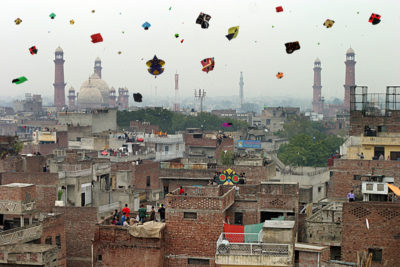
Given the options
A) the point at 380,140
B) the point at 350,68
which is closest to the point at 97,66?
the point at 350,68

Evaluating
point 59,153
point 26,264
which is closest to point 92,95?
point 59,153

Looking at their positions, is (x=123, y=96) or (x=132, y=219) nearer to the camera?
(x=132, y=219)

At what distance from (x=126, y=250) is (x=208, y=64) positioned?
19.6 metres

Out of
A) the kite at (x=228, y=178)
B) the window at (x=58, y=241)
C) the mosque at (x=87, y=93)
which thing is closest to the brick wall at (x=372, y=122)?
the kite at (x=228, y=178)

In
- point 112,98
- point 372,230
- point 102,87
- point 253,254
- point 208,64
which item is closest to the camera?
point 253,254

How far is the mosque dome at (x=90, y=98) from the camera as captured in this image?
14662cm

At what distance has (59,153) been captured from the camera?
1822 inches

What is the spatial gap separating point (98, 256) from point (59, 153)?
92.0 ft

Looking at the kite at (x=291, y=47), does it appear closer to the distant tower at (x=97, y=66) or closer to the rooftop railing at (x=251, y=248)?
the rooftop railing at (x=251, y=248)

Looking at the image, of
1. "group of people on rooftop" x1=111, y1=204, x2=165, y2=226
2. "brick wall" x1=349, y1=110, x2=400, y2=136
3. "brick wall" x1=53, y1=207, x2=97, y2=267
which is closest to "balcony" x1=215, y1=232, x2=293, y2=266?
"group of people on rooftop" x1=111, y1=204, x2=165, y2=226

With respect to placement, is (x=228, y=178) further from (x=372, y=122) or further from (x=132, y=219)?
(x=132, y=219)

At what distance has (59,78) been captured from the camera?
172875mm

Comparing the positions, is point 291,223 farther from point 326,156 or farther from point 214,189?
point 326,156

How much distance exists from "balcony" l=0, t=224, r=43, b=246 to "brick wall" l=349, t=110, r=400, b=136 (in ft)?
51.6
